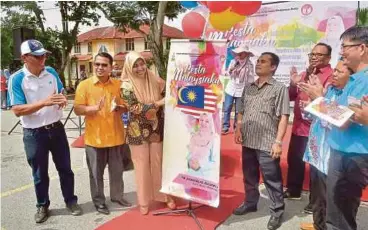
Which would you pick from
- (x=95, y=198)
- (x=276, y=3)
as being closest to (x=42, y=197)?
(x=95, y=198)

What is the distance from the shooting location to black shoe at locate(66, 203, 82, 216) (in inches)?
134

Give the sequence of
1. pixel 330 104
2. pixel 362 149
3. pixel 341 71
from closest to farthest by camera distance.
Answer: pixel 362 149, pixel 330 104, pixel 341 71

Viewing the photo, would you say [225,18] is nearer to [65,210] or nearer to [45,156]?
[45,156]

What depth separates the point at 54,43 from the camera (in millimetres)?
20812

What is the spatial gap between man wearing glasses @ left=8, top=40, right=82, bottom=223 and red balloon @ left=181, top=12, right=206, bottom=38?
1801mm

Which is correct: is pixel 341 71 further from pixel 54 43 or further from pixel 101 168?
pixel 54 43

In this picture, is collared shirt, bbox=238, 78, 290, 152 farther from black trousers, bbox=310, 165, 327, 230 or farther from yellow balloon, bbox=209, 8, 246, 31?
yellow balloon, bbox=209, 8, 246, 31

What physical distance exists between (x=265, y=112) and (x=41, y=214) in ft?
7.91

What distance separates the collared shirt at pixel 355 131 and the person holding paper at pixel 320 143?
0.16m

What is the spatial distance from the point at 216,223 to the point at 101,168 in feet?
4.28

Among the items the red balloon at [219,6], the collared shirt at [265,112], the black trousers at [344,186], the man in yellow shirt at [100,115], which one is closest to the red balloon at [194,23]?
the red balloon at [219,6]

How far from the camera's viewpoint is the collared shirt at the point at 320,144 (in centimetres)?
243

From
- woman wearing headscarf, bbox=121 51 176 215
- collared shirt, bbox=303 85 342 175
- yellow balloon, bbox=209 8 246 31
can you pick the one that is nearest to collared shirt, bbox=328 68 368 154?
collared shirt, bbox=303 85 342 175

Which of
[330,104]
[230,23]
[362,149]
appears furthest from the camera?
[230,23]
